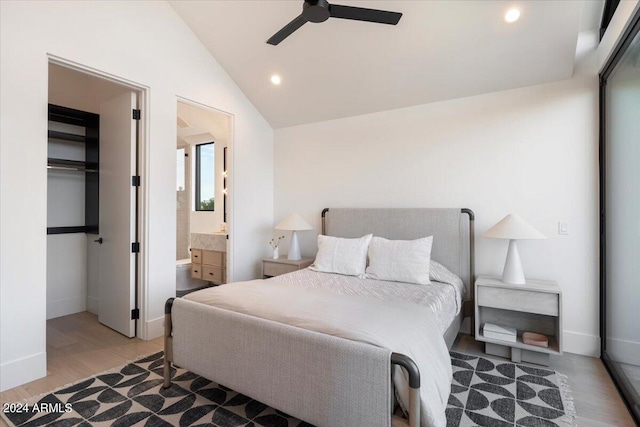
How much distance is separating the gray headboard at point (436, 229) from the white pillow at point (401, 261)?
0.33 metres

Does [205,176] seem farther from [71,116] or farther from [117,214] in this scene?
[117,214]

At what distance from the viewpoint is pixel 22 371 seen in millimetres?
2383

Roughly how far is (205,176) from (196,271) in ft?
5.95

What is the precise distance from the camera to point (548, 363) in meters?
2.69

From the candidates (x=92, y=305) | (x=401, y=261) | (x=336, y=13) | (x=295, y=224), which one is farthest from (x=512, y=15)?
(x=92, y=305)

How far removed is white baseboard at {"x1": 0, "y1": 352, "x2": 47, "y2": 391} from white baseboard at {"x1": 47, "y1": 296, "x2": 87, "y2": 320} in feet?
5.33

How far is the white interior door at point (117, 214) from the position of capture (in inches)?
128

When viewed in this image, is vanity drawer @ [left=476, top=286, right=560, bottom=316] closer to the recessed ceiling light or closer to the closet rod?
the recessed ceiling light

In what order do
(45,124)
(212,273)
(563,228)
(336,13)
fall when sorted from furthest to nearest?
(212,273) < (563,228) < (45,124) < (336,13)

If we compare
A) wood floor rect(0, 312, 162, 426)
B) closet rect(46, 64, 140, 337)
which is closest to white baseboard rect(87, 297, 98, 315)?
closet rect(46, 64, 140, 337)

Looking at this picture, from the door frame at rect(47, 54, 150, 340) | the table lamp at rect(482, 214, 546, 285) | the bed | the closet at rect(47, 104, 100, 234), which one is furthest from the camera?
the closet at rect(47, 104, 100, 234)

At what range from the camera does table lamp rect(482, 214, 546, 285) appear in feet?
8.95

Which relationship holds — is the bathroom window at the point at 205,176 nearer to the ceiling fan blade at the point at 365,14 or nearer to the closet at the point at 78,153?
the closet at the point at 78,153

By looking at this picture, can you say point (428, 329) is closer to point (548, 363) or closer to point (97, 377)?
point (548, 363)
